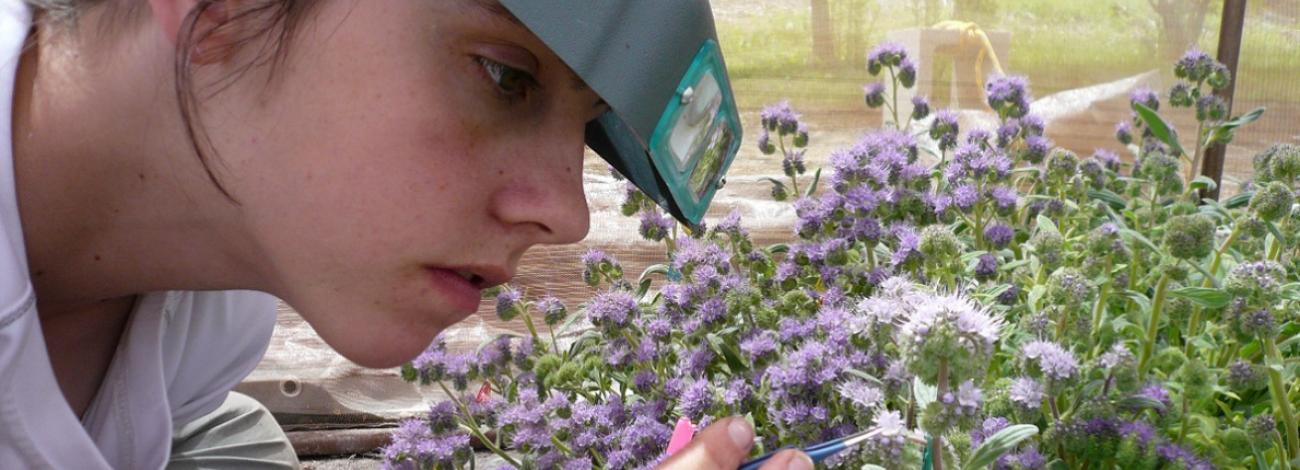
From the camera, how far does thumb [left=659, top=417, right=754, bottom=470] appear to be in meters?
0.89

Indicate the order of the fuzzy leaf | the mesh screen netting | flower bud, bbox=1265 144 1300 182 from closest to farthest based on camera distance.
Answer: the fuzzy leaf < flower bud, bbox=1265 144 1300 182 < the mesh screen netting

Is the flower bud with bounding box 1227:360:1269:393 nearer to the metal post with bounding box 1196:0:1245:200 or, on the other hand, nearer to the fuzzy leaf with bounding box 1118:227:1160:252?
the fuzzy leaf with bounding box 1118:227:1160:252

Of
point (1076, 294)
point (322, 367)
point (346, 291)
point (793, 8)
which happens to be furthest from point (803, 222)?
point (322, 367)

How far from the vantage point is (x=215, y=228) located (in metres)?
0.92

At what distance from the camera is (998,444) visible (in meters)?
0.78

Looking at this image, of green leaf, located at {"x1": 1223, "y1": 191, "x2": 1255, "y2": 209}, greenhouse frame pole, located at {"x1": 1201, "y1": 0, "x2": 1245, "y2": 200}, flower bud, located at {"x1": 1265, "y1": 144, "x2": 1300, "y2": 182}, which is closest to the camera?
flower bud, located at {"x1": 1265, "y1": 144, "x2": 1300, "y2": 182}

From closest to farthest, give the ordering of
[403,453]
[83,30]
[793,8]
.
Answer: [83,30] < [403,453] < [793,8]

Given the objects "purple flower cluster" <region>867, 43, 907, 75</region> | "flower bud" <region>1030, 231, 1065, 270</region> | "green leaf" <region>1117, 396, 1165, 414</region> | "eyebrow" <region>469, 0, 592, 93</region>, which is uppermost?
"eyebrow" <region>469, 0, 592, 93</region>

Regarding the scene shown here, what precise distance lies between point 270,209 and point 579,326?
1.17m


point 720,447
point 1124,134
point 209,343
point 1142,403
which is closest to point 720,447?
point 720,447

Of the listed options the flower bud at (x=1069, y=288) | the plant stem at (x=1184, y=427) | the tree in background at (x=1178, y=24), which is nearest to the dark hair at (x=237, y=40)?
the flower bud at (x=1069, y=288)

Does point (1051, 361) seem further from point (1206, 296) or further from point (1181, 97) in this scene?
point (1181, 97)

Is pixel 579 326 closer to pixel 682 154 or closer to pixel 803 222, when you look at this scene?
pixel 803 222

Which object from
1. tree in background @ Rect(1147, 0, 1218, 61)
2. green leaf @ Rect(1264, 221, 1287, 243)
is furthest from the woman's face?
tree in background @ Rect(1147, 0, 1218, 61)
